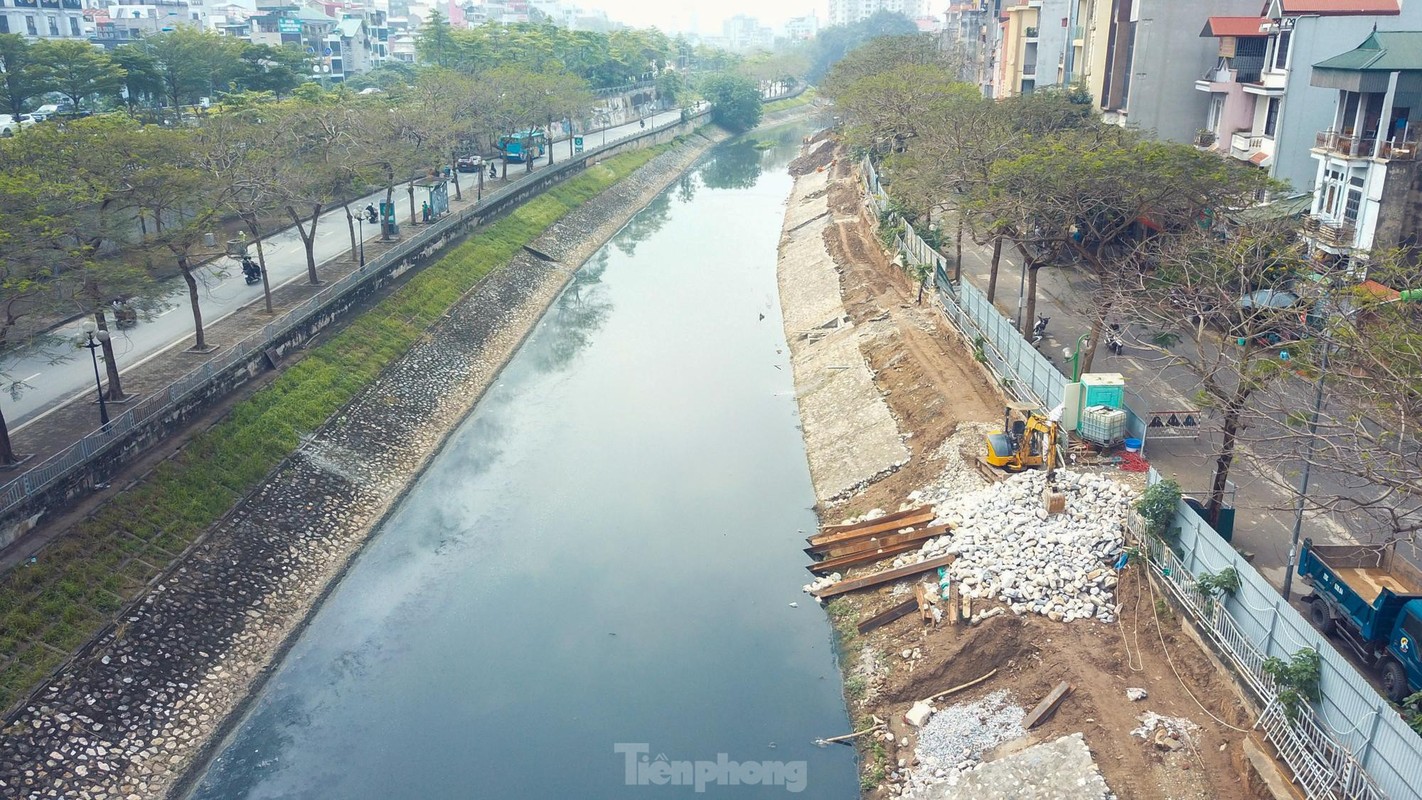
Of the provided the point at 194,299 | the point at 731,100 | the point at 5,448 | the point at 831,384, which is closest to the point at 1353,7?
the point at 831,384

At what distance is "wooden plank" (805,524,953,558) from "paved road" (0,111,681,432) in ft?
70.3

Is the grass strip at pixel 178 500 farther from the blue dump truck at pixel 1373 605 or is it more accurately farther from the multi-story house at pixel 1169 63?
the multi-story house at pixel 1169 63

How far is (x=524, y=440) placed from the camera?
39.1 m

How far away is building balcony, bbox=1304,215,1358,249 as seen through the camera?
127 ft

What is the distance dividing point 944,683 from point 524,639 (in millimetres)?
10747

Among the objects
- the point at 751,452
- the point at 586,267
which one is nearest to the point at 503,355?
the point at 751,452

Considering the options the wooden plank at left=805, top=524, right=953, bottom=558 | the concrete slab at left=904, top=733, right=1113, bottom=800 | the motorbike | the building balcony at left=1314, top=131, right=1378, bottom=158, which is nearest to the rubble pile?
the concrete slab at left=904, top=733, right=1113, bottom=800

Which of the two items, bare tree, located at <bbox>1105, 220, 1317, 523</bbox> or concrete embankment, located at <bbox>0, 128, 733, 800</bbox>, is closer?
concrete embankment, located at <bbox>0, 128, 733, 800</bbox>

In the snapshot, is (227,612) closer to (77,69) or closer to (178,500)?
(178,500)

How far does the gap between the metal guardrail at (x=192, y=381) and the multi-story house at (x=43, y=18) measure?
3244 inches

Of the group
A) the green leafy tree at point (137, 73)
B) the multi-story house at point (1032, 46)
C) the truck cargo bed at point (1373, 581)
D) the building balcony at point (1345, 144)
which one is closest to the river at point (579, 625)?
the truck cargo bed at point (1373, 581)

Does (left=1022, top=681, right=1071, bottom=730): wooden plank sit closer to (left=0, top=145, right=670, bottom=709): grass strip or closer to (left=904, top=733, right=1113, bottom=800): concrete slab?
(left=904, top=733, right=1113, bottom=800): concrete slab

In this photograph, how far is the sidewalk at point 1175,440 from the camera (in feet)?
78.2

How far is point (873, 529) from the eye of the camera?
28281mm
